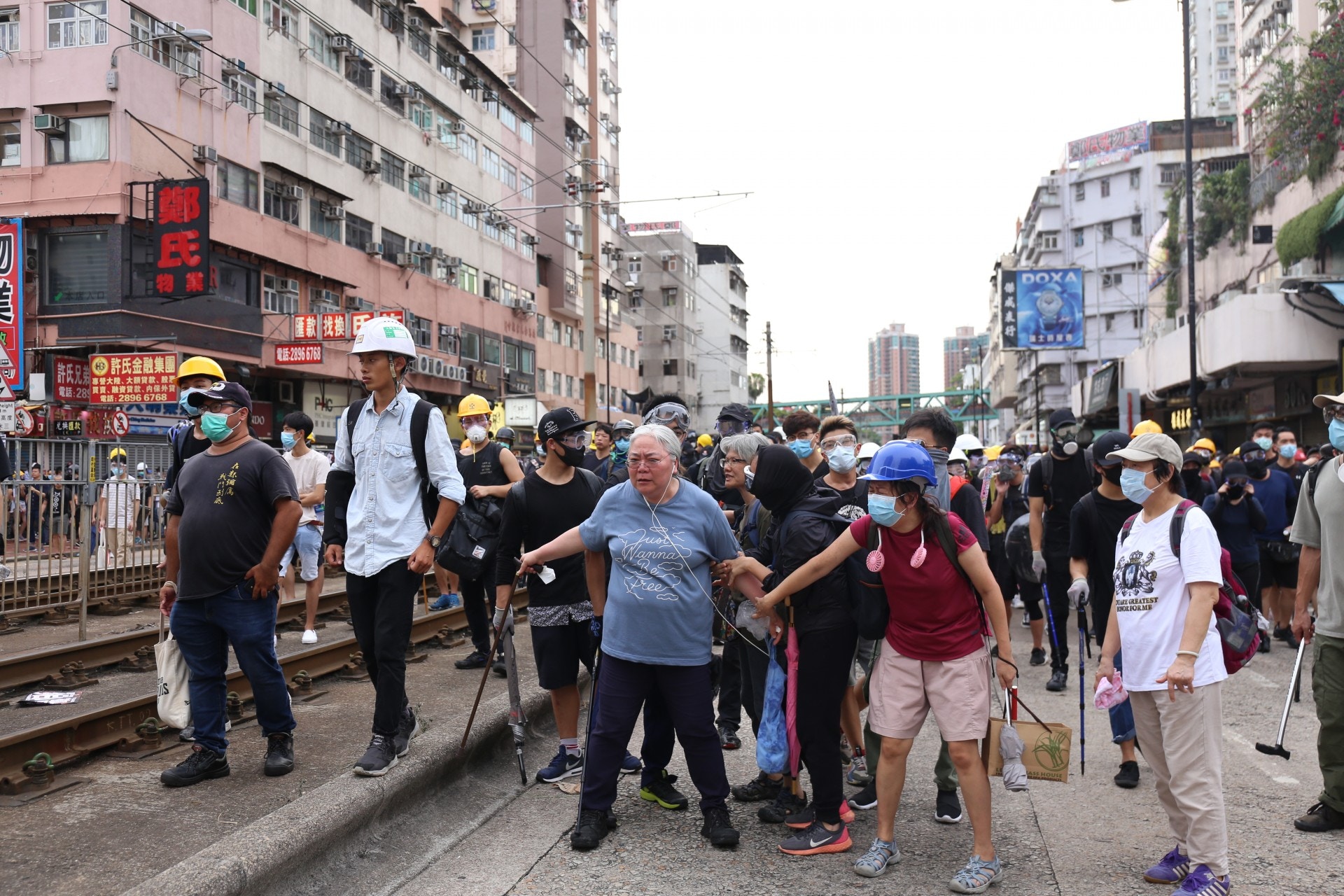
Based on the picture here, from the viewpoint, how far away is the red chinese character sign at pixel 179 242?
83.3 ft

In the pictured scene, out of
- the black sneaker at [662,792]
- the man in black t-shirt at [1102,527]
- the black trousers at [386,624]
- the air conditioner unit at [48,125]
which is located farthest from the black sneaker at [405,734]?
the air conditioner unit at [48,125]

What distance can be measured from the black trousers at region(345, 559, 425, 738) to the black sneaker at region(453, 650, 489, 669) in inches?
141

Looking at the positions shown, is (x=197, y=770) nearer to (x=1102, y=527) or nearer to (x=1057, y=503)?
(x=1102, y=527)

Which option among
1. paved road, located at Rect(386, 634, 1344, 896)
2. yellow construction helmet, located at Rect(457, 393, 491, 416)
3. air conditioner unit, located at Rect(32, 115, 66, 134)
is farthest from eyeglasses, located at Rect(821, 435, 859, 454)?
air conditioner unit, located at Rect(32, 115, 66, 134)

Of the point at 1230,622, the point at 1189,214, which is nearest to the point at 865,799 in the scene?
the point at 1230,622

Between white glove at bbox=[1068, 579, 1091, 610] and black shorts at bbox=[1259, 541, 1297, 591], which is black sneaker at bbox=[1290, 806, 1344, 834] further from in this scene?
black shorts at bbox=[1259, 541, 1297, 591]

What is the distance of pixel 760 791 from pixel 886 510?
204 centimetres

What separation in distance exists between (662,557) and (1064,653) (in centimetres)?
534

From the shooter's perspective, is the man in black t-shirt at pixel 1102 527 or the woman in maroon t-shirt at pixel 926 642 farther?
the man in black t-shirt at pixel 1102 527

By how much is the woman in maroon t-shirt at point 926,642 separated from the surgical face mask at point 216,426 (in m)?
3.14

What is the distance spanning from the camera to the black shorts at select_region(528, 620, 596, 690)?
20.6 feet

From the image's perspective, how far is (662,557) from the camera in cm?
521

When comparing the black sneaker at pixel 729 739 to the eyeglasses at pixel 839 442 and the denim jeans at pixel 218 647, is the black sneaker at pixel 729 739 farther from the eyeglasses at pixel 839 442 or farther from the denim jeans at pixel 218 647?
the denim jeans at pixel 218 647

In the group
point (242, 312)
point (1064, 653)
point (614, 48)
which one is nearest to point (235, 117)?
point (242, 312)
